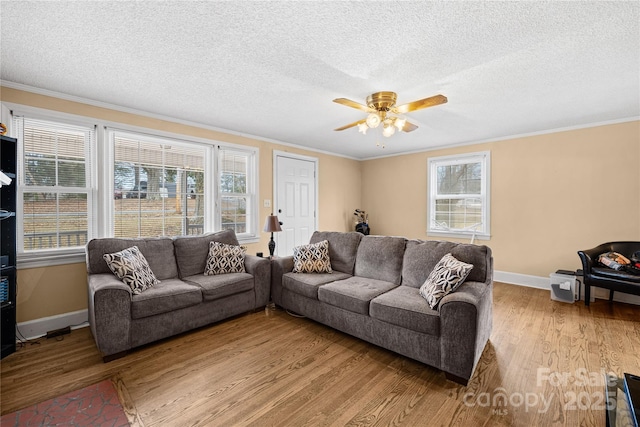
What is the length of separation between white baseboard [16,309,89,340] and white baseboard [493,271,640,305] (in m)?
5.81

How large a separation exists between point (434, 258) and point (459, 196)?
9.52ft

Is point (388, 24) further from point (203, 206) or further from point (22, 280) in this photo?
point (22, 280)

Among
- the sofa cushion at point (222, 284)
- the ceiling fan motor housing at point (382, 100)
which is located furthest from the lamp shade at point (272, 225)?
the ceiling fan motor housing at point (382, 100)

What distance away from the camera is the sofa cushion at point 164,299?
2.45 metres

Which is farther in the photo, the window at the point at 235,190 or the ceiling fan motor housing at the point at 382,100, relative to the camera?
the window at the point at 235,190

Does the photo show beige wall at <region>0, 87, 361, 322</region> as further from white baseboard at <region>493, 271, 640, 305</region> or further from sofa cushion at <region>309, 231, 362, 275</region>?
white baseboard at <region>493, 271, 640, 305</region>

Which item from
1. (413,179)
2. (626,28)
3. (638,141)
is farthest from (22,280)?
(638,141)

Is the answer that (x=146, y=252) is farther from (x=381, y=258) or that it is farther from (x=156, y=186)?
(x=381, y=258)

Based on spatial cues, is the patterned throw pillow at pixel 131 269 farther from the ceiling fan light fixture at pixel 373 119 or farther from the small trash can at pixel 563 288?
the small trash can at pixel 563 288

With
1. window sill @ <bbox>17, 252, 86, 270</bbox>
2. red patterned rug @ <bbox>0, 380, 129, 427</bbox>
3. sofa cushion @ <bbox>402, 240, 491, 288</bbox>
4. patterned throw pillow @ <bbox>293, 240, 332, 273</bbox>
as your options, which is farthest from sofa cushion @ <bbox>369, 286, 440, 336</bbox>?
window sill @ <bbox>17, 252, 86, 270</bbox>

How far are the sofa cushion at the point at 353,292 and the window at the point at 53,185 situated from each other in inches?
109

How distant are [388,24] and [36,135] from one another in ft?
11.5

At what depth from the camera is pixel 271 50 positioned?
209 centimetres

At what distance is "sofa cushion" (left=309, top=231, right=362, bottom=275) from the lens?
3.40m
